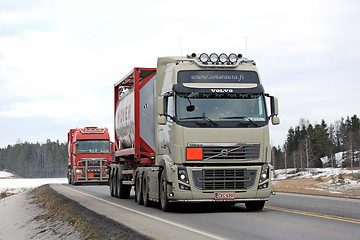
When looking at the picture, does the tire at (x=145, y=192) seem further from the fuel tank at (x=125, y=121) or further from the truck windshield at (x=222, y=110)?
the truck windshield at (x=222, y=110)

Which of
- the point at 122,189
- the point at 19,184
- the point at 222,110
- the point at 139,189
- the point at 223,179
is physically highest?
the point at 222,110

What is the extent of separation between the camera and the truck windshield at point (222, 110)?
16.5m

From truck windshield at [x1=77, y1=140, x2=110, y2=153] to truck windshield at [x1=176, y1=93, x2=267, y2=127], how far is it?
27.9 meters

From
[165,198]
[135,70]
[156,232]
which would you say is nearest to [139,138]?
[135,70]

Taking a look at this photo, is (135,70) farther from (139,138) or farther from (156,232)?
(156,232)

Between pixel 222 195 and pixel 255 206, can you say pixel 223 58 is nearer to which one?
pixel 222 195

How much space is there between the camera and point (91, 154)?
44.3 meters

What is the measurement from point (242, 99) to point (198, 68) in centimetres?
158

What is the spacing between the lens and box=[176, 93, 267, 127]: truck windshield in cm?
1653

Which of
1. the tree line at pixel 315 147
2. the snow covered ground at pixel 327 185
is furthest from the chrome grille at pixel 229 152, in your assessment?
the tree line at pixel 315 147

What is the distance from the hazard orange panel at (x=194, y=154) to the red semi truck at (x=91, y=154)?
91.8ft

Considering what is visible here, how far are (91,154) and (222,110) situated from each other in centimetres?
2881

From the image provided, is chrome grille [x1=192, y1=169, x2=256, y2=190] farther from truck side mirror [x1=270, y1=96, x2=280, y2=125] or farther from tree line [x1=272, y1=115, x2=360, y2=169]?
tree line [x1=272, y1=115, x2=360, y2=169]

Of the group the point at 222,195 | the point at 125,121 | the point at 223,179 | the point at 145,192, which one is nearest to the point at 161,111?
the point at 223,179
